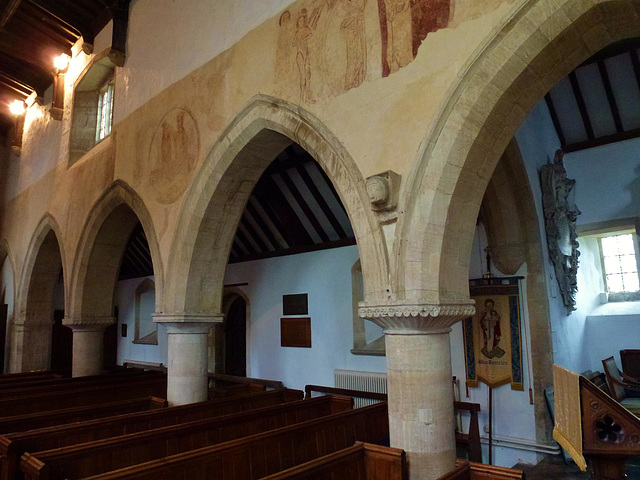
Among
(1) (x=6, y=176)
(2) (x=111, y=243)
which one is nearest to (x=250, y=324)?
(2) (x=111, y=243)

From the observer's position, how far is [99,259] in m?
8.05

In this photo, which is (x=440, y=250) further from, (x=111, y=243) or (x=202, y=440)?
(x=111, y=243)

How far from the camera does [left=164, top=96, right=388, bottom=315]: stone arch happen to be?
4.43m

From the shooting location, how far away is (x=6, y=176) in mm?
12891

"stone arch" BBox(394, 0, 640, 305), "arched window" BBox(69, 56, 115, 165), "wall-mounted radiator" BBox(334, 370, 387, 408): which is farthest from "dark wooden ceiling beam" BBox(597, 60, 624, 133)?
"arched window" BBox(69, 56, 115, 165)

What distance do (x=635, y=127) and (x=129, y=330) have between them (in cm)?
1129

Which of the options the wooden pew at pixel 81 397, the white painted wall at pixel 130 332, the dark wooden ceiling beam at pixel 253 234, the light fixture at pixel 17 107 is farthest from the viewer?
the light fixture at pixel 17 107

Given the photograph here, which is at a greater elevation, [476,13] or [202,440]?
[476,13]

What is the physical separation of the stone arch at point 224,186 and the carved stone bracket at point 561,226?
10.4 ft

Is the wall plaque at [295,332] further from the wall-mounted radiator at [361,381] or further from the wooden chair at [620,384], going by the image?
the wooden chair at [620,384]

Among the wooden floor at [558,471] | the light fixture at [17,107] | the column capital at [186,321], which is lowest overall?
the wooden floor at [558,471]

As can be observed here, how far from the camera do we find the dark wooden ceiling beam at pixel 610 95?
609cm

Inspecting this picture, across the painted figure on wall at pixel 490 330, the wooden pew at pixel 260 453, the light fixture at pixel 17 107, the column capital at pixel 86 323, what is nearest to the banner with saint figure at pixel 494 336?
the painted figure on wall at pixel 490 330

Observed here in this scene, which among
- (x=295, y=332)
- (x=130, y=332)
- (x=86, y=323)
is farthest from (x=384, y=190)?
(x=130, y=332)
